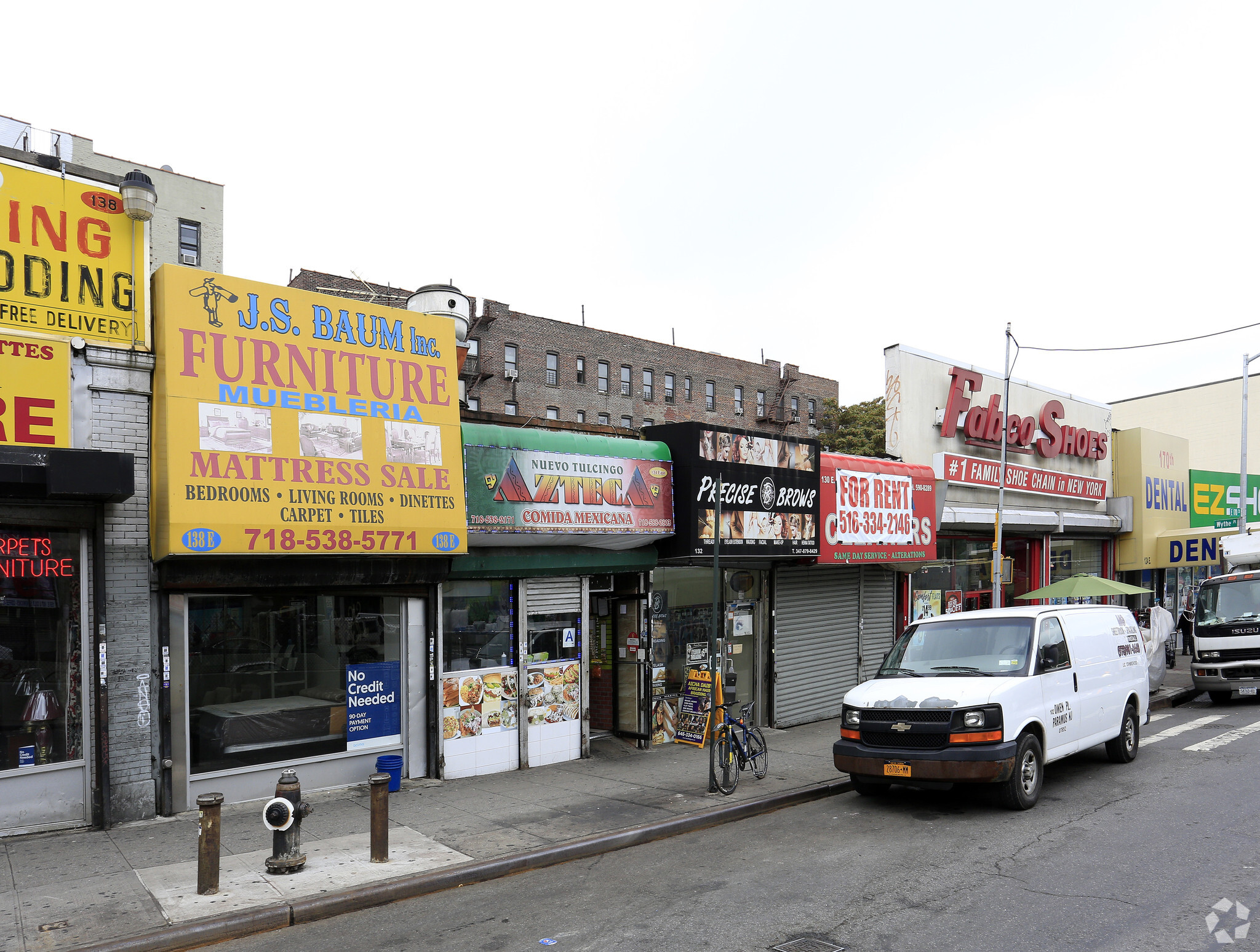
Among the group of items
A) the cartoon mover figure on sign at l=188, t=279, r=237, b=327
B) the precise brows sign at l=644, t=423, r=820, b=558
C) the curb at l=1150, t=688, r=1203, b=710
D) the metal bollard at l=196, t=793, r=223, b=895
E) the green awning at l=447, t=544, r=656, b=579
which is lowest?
the curb at l=1150, t=688, r=1203, b=710

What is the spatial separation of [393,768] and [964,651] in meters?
6.90

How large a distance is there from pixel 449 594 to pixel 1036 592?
47.6 ft

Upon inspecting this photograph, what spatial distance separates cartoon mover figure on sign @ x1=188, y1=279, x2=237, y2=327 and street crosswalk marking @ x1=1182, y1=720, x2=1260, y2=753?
14183 mm

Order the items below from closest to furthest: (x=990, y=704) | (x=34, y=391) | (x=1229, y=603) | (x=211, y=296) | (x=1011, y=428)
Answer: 1. (x=34, y=391)
2. (x=990, y=704)
3. (x=211, y=296)
4. (x=1229, y=603)
5. (x=1011, y=428)

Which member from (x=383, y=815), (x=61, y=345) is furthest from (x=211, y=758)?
(x=61, y=345)

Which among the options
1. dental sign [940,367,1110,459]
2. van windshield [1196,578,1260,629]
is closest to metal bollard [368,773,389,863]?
dental sign [940,367,1110,459]

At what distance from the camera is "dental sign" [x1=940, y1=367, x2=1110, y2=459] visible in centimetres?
2089

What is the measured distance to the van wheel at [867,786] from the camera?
397 inches

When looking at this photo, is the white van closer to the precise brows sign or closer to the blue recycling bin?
the precise brows sign

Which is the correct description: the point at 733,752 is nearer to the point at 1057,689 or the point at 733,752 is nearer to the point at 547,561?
the point at 547,561

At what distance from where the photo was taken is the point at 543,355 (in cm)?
5112

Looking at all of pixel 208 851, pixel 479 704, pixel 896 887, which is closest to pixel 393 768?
pixel 479 704

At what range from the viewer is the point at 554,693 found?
41.3 ft

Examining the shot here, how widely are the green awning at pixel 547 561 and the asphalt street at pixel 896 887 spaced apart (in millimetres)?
4237
